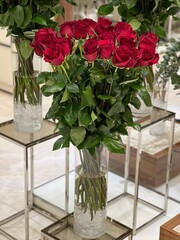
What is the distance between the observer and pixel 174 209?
372cm

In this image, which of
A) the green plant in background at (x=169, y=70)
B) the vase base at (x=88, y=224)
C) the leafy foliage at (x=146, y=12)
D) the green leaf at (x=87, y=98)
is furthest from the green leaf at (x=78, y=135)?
the green plant in background at (x=169, y=70)

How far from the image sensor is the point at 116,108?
204 cm

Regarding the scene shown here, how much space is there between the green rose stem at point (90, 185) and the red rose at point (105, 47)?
1.51ft

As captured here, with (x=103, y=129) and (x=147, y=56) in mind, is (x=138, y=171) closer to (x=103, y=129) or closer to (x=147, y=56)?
(x=103, y=129)

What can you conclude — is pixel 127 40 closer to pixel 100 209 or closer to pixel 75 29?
pixel 75 29

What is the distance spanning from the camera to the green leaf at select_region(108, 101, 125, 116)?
2037 millimetres

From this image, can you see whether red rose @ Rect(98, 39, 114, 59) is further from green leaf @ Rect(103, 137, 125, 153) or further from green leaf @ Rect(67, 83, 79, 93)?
green leaf @ Rect(103, 137, 125, 153)

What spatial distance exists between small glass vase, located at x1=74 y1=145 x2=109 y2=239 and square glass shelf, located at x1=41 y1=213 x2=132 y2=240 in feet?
0.10

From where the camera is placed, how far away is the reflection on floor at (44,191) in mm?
3451

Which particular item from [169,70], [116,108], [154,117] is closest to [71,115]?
[116,108]

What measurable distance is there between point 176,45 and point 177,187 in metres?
1.02

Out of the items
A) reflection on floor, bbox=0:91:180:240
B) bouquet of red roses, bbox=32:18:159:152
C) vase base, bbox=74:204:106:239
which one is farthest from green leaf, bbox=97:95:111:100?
reflection on floor, bbox=0:91:180:240

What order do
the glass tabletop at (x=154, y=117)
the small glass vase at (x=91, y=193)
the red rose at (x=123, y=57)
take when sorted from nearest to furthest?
the red rose at (x=123, y=57)
the small glass vase at (x=91, y=193)
the glass tabletop at (x=154, y=117)

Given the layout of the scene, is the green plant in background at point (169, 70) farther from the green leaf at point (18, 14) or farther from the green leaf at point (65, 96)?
the green leaf at point (65, 96)
